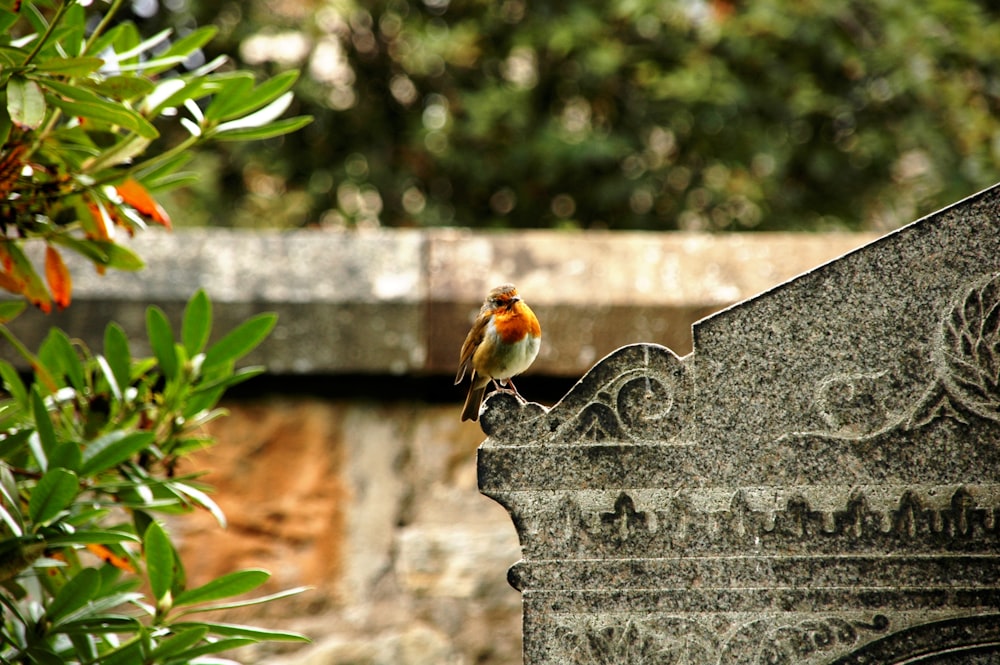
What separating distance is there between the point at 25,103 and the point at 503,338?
2.52 feet

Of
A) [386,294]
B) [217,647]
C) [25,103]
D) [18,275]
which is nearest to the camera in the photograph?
[25,103]

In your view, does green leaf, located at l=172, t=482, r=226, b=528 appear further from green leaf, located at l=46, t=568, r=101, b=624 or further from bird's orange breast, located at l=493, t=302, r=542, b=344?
bird's orange breast, located at l=493, t=302, r=542, b=344

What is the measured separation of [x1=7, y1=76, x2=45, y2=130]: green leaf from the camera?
1.29m

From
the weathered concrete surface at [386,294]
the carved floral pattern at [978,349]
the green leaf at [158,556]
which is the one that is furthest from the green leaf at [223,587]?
the carved floral pattern at [978,349]

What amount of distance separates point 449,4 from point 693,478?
125 inches

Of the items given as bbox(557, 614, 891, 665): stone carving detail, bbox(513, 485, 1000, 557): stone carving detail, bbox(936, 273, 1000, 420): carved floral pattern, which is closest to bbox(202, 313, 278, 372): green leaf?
bbox(513, 485, 1000, 557): stone carving detail

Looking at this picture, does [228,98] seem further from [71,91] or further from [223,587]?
[223,587]

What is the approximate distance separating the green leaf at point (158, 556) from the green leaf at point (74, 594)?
0.08 metres

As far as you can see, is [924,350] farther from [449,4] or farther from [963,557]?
[449,4]

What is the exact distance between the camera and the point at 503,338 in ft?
5.33

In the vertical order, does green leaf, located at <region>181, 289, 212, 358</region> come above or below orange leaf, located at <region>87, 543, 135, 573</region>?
above

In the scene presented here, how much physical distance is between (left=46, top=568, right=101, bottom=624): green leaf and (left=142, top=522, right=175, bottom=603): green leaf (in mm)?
→ 77

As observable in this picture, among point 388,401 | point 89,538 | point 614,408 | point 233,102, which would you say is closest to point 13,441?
point 89,538

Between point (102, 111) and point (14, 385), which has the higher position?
point (102, 111)
